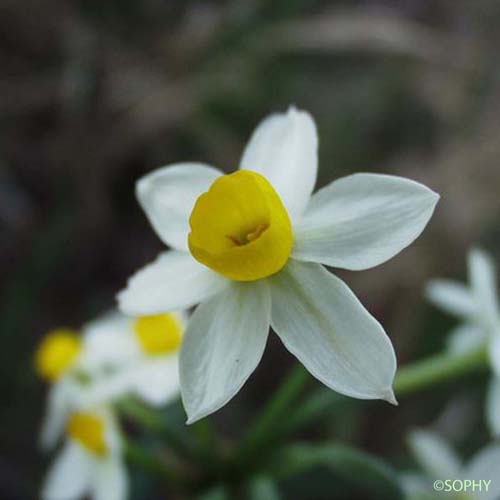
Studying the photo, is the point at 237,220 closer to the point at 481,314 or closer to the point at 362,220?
the point at 362,220

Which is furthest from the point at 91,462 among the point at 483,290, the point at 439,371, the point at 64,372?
the point at 483,290

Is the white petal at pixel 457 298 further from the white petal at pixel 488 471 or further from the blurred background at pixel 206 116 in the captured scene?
the blurred background at pixel 206 116

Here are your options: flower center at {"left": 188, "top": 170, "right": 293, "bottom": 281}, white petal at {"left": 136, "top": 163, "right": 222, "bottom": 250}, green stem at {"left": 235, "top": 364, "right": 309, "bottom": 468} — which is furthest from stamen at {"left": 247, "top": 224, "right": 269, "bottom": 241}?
green stem at {"left": 235, "top": 364, "right": 309, "bottom": 468}

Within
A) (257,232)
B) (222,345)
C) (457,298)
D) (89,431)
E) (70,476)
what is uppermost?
(257,232)

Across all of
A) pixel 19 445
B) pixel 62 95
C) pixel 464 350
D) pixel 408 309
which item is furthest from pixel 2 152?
pixel 464 350

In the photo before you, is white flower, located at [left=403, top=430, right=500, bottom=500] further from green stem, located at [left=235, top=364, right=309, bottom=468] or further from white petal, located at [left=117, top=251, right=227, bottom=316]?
white petal, located at [left=117, top=251, right=227, bottom=316]

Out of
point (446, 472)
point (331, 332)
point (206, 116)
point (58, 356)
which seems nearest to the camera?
point (331, 332)
